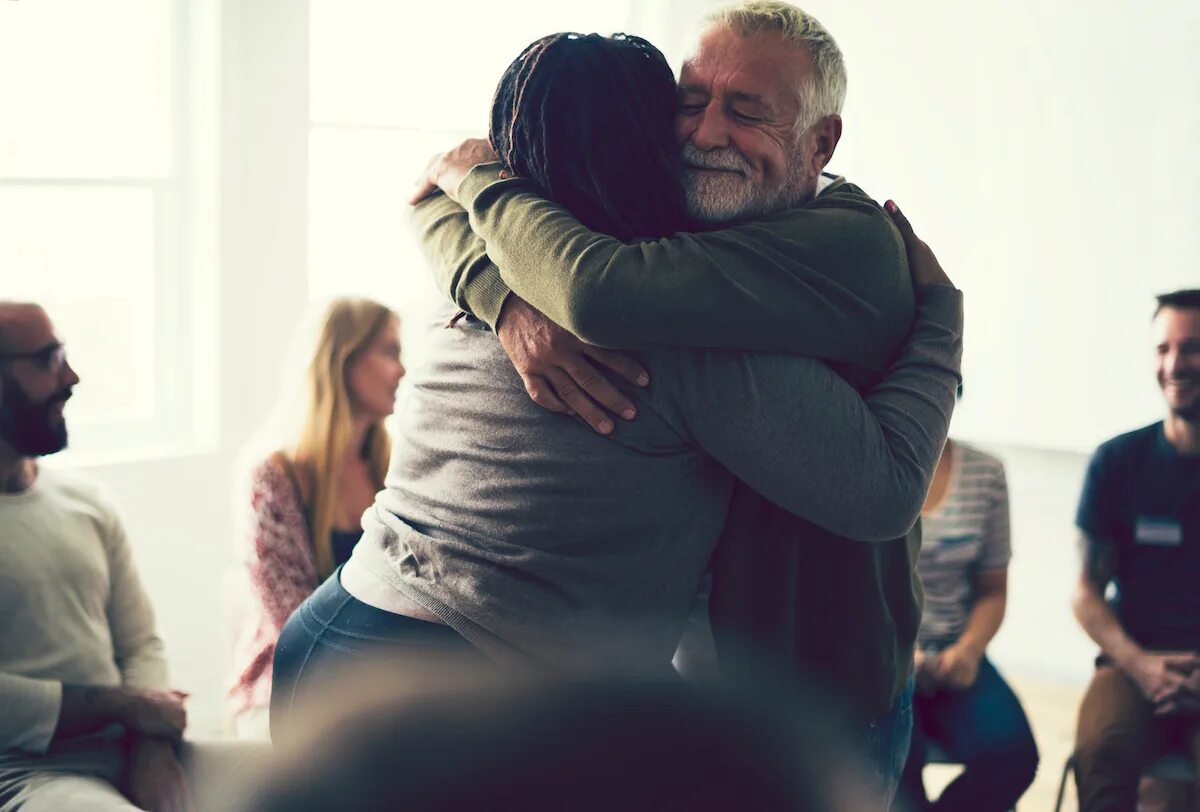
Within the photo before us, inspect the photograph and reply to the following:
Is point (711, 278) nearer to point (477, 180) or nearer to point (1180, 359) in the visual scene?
point (477, 180)

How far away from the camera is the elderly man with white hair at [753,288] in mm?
1137

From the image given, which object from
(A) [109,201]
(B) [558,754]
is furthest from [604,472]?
(A) [109,201]

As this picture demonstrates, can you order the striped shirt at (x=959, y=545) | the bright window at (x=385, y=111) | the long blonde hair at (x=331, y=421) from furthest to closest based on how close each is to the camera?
the bright window at (x=385, y=111) < the striped shirt at (x=959, y=545) < the long blonde hair at (x=331, y=421)

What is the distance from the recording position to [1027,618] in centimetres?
488

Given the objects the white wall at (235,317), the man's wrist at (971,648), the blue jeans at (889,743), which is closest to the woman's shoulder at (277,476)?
the white wall at (235,317)

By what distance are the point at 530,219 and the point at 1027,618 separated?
4142 mm

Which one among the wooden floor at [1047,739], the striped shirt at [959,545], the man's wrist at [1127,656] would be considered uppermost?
the striped shirt at [959,545]

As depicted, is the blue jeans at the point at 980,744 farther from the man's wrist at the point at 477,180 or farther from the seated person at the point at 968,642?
the man's wrist at the point at 477,180

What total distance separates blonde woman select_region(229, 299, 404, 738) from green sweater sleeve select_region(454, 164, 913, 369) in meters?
1.67

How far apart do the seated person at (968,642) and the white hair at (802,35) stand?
5.49 feet

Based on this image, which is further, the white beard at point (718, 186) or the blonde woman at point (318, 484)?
the blonde woman at point (318, 484)

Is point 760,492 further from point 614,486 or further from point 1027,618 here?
point 1027,618

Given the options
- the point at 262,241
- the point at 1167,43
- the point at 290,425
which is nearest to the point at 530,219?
the point at 290,425

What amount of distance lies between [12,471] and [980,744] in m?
2.05
